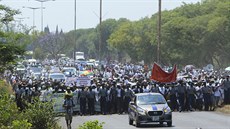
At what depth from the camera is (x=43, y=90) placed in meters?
33.3

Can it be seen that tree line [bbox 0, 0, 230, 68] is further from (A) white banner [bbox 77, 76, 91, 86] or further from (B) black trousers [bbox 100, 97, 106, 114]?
(B) black trousers [bbox 100, 97, 106, 114]

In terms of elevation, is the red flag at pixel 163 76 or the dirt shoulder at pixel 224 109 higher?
the red flag at pixel 163 76

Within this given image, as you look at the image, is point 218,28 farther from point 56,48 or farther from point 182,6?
point 56,48

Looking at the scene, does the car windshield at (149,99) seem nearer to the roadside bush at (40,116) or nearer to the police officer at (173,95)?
the police officer at (173,95)

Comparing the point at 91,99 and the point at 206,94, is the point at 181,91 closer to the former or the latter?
the point at 206,94

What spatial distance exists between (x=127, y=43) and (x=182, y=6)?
47.6 ft

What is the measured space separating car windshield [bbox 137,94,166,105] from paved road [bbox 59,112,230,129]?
3.21ft

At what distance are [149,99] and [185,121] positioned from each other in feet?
8.08

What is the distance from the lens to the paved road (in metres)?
26.0

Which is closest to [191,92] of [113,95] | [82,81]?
[113,95]

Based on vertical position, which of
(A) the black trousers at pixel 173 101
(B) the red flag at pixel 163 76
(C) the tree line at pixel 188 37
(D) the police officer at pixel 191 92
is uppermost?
(C) the tree line at pixel 188 37

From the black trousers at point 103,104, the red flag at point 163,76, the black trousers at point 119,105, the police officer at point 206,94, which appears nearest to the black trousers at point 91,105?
the black trousers at point 103,104

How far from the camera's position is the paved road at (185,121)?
26.0m

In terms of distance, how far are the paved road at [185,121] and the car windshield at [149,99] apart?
98 cm
